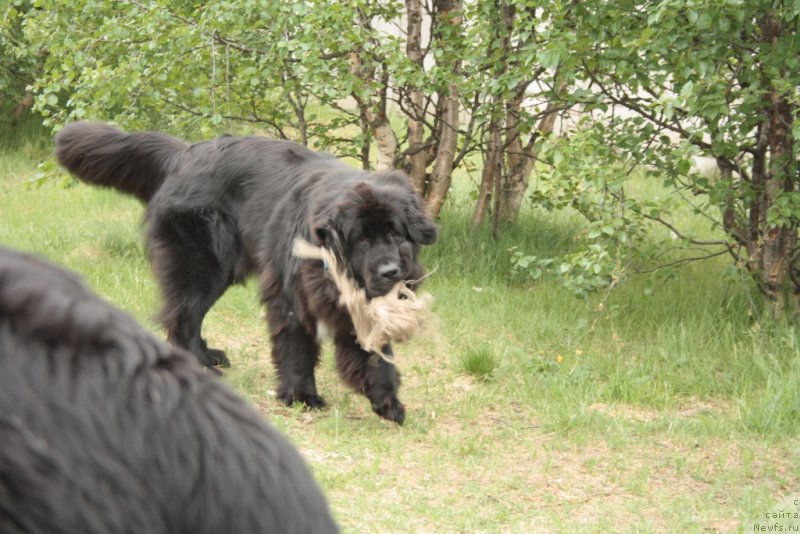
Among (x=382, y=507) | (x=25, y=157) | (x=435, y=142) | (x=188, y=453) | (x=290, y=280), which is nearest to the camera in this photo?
(x=188, y=453)

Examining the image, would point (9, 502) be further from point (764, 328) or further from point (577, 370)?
point (764, 328)

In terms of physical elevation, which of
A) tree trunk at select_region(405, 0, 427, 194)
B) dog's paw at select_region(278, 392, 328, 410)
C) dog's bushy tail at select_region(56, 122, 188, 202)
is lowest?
dog's paw at select_region(278, 392, 328, 410)

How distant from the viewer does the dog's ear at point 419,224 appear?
18.1 feet

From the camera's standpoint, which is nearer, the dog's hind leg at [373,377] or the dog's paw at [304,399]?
the dog's hind leg at [373,377]

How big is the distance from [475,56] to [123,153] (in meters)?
2.58

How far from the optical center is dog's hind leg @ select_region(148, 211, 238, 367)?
629 cm

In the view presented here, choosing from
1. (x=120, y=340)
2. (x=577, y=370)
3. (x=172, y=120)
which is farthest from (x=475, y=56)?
(x=120, y=340)

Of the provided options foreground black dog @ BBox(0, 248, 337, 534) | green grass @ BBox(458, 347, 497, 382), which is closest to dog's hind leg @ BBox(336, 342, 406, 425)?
green grass @ BBox(458, 347, 497, 382)

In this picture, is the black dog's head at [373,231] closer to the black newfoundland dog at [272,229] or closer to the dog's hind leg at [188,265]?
the black newfoundland dog at [272,229]

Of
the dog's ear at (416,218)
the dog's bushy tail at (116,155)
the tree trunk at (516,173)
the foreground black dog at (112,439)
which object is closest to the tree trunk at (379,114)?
the tree trunk at (516,173)

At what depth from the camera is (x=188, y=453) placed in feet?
5.10

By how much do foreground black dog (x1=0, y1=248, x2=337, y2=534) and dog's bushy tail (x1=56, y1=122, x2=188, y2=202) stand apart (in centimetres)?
503

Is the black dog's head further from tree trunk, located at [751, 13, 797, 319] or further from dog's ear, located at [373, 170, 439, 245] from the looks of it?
tree trunk, located at [751, 13, 797, 319]

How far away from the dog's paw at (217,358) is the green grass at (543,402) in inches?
4.1
